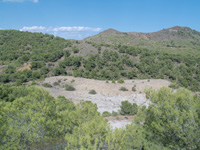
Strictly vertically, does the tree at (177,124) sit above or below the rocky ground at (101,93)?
above

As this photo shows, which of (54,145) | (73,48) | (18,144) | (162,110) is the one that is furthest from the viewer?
(73,48)

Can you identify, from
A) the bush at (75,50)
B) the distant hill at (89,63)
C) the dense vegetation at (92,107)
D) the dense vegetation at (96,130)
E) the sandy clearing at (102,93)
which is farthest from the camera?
the bush at (75,50)

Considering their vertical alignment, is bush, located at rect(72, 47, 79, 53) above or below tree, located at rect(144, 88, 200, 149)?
above

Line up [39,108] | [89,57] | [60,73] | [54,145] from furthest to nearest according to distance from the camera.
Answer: [89,57] → [60,73] → [39,108] → [54,145]

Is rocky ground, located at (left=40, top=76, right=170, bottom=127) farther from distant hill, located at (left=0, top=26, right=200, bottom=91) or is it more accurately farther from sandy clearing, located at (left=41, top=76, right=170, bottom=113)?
distant hill, located at (left=0, top=26, right=200, bottom=91)

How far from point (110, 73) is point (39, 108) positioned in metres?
35.0

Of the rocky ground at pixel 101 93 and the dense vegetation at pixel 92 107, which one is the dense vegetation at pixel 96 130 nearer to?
the dense vegetation at pixel 92 107

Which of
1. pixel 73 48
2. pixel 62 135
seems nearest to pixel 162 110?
pixel 62 135

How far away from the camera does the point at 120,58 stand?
5106cm

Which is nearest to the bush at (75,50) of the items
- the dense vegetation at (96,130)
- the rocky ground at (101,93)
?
the rocky ground at (101,93)

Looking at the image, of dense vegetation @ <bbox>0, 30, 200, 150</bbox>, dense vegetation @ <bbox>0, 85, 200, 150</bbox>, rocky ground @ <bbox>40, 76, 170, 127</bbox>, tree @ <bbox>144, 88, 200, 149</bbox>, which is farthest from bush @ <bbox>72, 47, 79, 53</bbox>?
tree @ <bbox>144, 88, 200, 149</bbox>

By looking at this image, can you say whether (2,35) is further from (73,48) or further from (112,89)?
(112,89)

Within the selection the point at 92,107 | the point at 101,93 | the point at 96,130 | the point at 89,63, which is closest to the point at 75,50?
the point at 89,63

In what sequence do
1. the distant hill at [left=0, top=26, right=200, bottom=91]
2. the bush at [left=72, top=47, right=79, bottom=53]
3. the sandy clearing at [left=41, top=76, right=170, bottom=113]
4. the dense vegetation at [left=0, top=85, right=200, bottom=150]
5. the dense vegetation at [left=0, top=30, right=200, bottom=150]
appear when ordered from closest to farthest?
1. the dense vegetation at [left=0, top=85, right=200, bottom=150]
2. the dense vegetation at [left=0, top=30, right=200, bottom=150]
3. the sandy clearing at [left=41, top=76, right=170, bottom=113]
4. the distant hill at [left=0, top=26, right=200, bottom=91]
5. the bush at [left=72, top=47, right=79, bottom=53]
